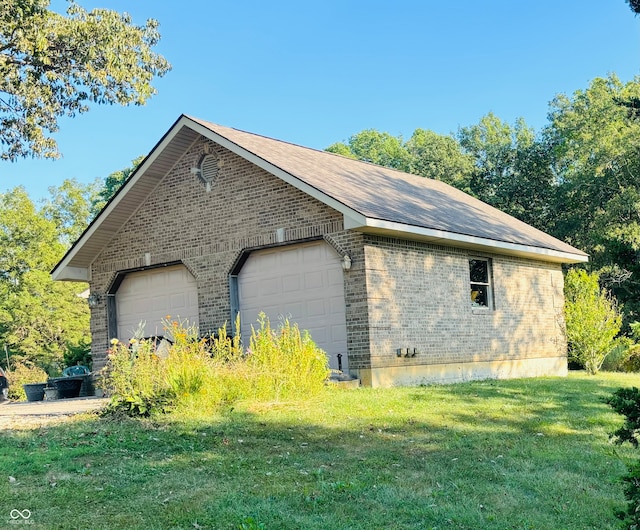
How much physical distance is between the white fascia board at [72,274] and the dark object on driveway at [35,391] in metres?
2.63

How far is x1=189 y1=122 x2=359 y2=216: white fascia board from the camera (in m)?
14.4

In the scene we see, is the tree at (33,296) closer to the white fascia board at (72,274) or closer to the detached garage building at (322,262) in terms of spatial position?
the white fascia board at (72,274)

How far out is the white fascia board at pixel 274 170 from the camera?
14366mm

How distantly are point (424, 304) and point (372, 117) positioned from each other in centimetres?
4611

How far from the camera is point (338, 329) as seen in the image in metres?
15.2

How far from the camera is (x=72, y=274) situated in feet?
63.3

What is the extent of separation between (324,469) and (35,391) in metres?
13.3

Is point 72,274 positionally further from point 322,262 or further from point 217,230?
point 322,262

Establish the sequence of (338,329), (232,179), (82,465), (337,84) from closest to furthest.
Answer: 1. (82,465)
2. (338,329)
3. (232,179)
4. (337,84)

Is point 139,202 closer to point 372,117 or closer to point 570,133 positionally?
point 570,133

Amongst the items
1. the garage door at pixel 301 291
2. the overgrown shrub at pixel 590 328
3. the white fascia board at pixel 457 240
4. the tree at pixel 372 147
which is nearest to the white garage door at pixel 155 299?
the garage door at pixel 301 291

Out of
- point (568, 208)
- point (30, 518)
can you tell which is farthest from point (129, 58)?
point (568, 208)

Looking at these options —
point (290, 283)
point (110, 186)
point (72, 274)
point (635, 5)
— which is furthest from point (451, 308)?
point (110, 186)

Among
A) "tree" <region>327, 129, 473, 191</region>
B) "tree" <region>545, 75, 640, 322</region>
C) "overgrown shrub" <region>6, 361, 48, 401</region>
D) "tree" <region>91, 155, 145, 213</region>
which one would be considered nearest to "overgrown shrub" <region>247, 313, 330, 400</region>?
"overgrown shrub" <region>6, 361, 48, 401</region>
